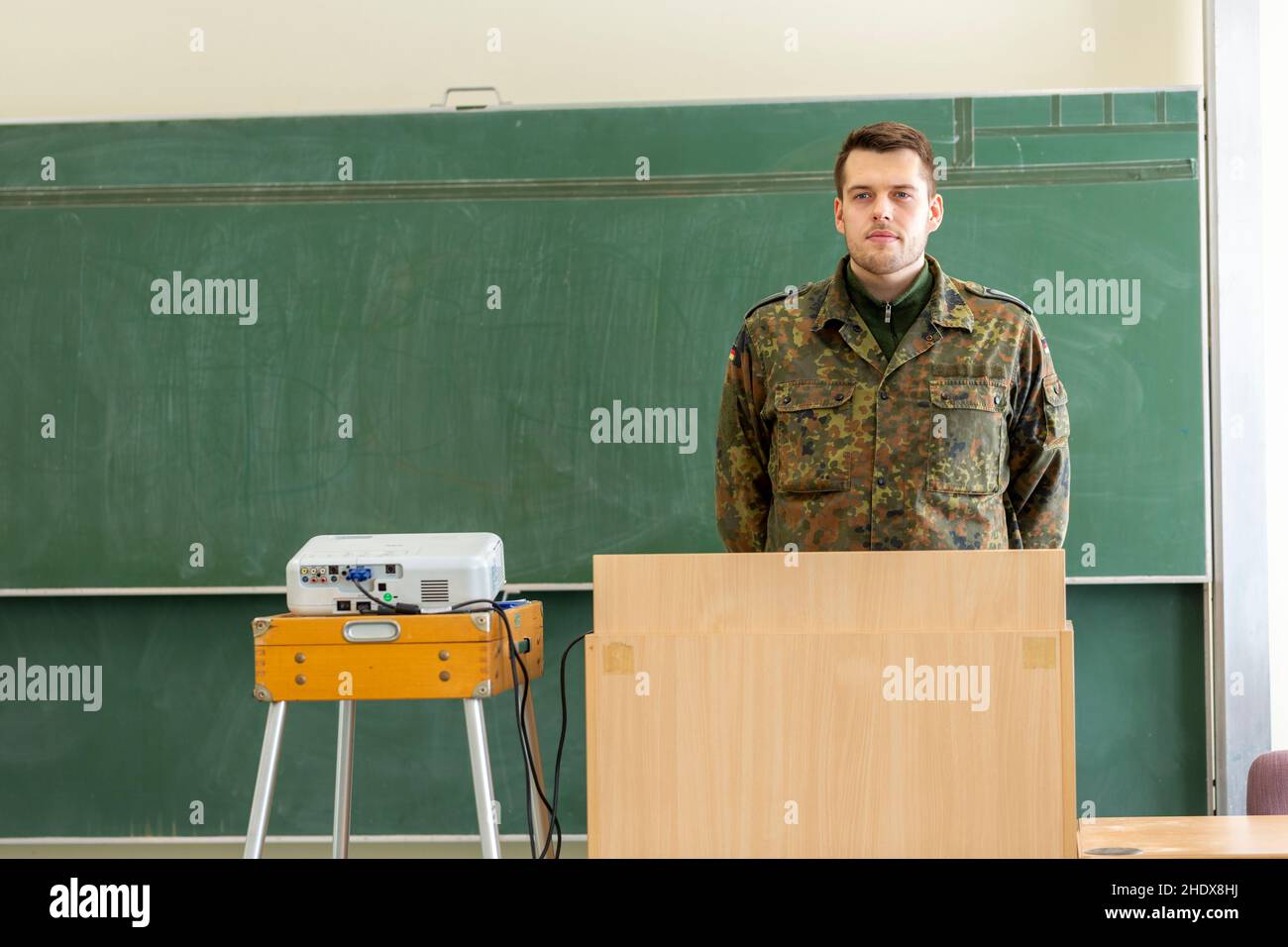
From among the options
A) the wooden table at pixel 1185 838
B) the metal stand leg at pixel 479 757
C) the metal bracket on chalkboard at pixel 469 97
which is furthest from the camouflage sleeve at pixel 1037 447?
the metal bracket on chalkboard at pixel 469 97

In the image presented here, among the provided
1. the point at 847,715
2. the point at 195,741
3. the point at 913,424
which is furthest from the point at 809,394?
the point at 195,741

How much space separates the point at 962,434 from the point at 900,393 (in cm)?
12

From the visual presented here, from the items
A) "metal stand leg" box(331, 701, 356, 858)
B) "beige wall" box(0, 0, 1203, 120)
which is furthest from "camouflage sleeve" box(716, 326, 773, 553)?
"beige wall" box(0, 0, 1203, 120)

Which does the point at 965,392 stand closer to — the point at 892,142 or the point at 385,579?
the point at 892,142

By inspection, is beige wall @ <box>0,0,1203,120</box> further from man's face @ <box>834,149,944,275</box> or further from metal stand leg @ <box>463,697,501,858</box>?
metal stand leg @ <box>463,697,501,858</box>

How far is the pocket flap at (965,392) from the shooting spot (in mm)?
2008

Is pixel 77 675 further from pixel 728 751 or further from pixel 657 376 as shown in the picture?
pixel 728 751

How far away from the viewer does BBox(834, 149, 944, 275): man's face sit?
197cm

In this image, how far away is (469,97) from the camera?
319cm

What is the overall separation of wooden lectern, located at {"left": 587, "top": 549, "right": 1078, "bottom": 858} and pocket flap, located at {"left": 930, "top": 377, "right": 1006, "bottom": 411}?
829mm

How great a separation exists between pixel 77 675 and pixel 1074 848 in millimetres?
2654

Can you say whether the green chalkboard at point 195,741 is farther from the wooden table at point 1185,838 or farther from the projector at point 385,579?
the wooden table at point 1185,838

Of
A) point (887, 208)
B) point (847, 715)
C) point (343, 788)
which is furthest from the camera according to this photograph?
point (343, 788)

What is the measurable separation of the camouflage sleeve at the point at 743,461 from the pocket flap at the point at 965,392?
32 centimetres
